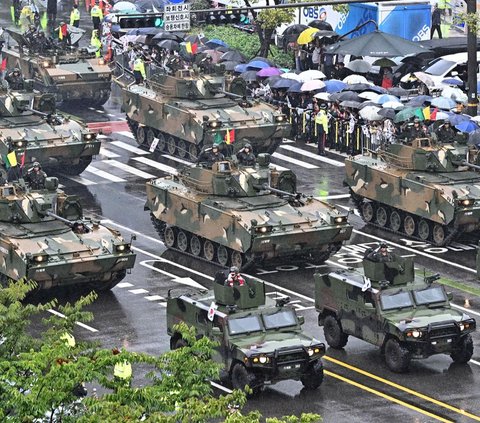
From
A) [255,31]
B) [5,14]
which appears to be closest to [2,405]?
[255,31]

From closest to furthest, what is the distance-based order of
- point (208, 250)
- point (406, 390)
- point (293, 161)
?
Result: point (406, 390) → point (208, 250) → point (293, 161)

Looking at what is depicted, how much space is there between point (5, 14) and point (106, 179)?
31597 millimetres

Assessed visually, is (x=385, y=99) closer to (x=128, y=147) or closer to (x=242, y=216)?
(x=128, y=147)

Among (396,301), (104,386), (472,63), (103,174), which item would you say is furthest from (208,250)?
(104,386)

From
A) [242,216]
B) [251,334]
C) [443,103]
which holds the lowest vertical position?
[242,216]

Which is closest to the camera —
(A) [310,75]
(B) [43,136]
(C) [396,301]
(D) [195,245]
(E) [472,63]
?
(C) [396,301]

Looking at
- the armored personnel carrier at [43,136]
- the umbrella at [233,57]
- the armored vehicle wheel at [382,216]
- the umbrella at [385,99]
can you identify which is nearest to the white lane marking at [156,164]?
the armored personnel carrier at [43,136]

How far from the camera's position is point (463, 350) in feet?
126

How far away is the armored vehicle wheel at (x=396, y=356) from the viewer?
1494 inches

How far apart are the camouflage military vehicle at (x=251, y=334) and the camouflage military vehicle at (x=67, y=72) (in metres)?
29.4

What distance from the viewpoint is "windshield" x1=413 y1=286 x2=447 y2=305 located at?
3906 cm

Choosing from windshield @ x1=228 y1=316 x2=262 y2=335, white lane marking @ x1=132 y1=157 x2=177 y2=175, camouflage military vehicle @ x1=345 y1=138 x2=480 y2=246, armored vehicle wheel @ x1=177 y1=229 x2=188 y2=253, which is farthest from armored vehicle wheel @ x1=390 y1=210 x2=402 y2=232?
windshield @ x1=228 y1=316 x2=262 y2=335

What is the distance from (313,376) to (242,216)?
10.7 m

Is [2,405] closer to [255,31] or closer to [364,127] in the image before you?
[364,127]
